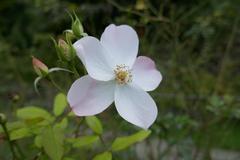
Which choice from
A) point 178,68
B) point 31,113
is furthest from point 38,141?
point 178,68

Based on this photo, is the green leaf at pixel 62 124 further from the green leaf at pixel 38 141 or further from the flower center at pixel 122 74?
the flower center at pixel 122 74

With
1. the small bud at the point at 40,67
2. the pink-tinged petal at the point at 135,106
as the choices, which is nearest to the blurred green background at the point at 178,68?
the small bud at the point at 40,67

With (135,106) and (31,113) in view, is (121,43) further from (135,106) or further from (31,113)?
(31,113)

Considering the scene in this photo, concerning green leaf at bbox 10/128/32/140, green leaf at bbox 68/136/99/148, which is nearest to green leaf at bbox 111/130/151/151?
green leaf at bbox 68/136/99/148

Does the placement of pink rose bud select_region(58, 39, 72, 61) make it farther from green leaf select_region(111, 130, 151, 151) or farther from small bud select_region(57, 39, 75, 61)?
green leaf select_region(111, 130, 151, 151)

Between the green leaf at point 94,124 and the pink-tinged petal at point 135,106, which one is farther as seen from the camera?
the green leaf at point 94,124

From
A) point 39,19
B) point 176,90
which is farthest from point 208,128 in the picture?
point 39,19
